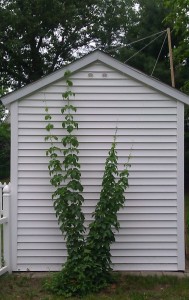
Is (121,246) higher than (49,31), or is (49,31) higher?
(49,31)

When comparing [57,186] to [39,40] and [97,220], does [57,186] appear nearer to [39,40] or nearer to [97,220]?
[97,220]

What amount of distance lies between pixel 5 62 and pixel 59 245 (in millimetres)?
22661

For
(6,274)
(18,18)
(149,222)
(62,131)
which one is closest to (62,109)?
(62,131)

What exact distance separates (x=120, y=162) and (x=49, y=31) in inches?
880

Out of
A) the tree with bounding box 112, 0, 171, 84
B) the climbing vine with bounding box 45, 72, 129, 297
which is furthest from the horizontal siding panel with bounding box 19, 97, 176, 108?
the tree with bounding box 112, 0, 171, 84

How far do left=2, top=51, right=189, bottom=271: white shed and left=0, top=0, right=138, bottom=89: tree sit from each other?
19513 millimetres

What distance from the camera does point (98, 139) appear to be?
6.54 meters

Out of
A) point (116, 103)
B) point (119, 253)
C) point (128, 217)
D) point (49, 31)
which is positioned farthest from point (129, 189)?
point (49, 31)

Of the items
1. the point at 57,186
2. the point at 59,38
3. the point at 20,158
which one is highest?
the point at 59,38

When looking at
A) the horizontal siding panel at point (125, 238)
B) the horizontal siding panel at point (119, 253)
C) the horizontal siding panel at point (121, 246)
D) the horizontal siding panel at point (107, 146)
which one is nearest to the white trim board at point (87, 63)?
the horizontal siding panel at point (107, 146)

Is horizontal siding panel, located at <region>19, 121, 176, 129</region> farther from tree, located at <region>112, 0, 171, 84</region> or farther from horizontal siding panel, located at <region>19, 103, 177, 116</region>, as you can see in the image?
tree, located at <region>112, 0, 171, 84</region>

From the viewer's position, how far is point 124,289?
576 cm

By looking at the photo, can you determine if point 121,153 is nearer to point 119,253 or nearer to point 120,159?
point 120,159

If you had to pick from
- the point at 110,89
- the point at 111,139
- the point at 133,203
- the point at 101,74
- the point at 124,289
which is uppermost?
the point at 101,74
